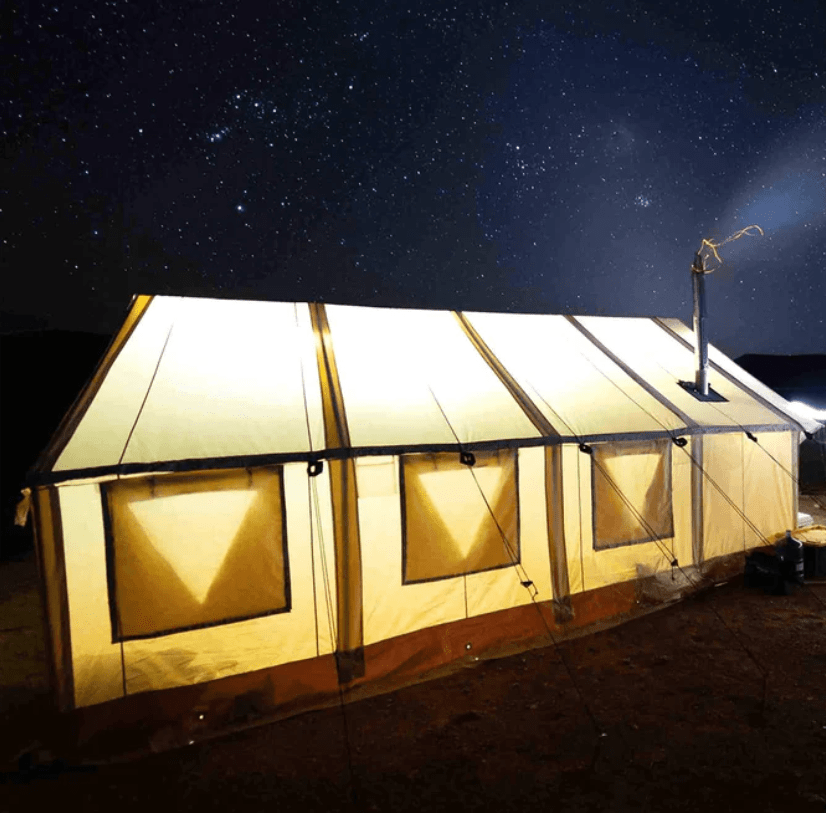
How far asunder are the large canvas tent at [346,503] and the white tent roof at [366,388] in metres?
0.03

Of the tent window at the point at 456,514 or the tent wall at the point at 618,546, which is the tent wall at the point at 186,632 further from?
the tent wall at the point at 618,546

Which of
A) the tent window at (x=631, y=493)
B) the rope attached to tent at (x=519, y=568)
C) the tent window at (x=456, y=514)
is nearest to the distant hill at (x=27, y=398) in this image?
the tent window at (x=456, y=514)

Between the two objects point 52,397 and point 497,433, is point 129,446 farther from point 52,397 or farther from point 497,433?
point 52,397

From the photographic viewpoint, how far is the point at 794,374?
25.6 meters

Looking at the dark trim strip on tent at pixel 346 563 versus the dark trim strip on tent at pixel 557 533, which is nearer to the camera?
the dark trim strip on tent at pixel 346 563

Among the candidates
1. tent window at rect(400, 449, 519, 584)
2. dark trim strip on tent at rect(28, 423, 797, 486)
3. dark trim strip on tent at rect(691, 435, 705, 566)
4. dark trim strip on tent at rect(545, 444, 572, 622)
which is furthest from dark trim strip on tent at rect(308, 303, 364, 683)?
dark trim strip on tent at rect(691, 435, 705, 566)

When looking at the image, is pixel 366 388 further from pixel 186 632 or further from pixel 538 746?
pixel 538 746

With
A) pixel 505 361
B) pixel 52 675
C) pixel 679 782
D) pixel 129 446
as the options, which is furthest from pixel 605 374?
pixel 52 675

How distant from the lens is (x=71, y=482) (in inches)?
126

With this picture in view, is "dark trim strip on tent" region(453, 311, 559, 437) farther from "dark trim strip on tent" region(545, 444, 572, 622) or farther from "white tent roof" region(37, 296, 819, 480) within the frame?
"dark trim strip on tent" region(545, 444, 572, 622)

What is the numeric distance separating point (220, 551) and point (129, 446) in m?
1.04

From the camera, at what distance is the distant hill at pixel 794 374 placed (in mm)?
18828

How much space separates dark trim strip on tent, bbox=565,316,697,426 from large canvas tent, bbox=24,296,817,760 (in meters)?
0.07

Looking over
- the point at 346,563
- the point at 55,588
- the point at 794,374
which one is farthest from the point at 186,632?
the point at 794,374
